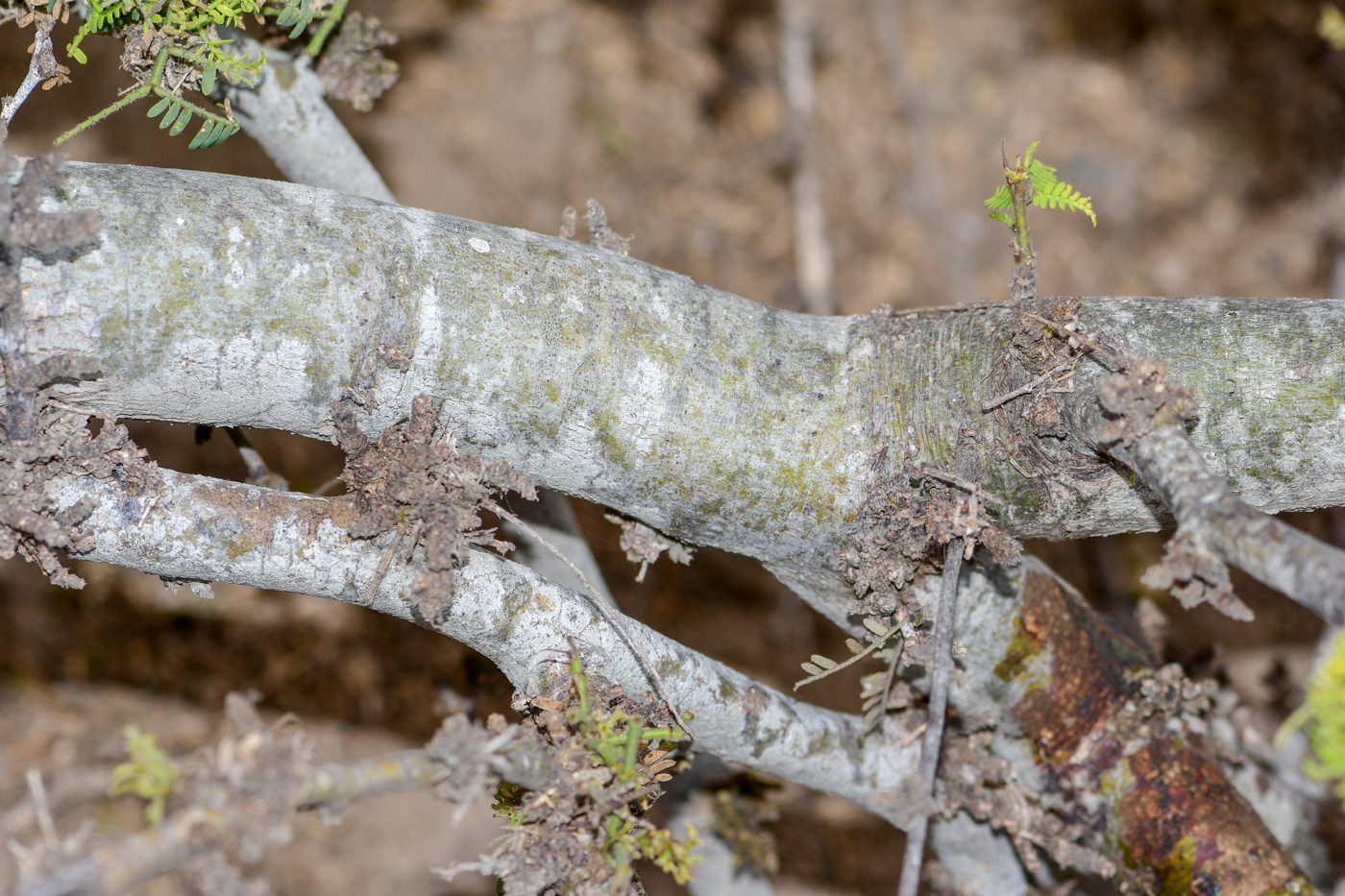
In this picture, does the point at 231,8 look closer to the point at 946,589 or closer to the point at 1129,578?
the point at 946,589

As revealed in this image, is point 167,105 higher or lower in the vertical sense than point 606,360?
higher

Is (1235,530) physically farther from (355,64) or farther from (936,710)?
(355,64)

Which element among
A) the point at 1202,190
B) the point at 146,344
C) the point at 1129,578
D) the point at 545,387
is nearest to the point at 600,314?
the point at 545,387

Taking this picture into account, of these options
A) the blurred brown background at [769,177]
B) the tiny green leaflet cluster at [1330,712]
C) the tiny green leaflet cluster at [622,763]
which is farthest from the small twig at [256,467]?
the blurred brown background at [769,177]

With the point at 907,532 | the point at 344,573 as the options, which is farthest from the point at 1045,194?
the point at 344,573

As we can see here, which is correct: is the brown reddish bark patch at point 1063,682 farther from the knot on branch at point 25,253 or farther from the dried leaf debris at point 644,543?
the knot on branch at point 25,253
